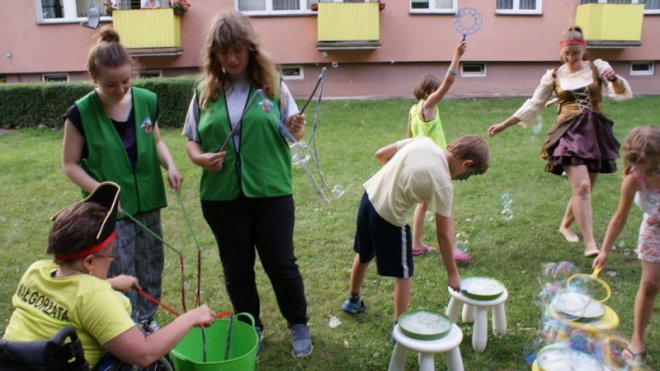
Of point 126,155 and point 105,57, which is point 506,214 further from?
point 105,57

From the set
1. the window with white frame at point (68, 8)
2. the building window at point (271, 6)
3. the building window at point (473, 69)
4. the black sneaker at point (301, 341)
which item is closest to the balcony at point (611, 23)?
the building window at point (473, 69)

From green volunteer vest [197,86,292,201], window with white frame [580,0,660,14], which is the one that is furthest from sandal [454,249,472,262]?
window with white frame [580,0,660,14]

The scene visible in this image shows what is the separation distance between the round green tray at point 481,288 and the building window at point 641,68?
1245 centimetres

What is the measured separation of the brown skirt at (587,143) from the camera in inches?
162

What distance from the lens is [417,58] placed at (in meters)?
12.6

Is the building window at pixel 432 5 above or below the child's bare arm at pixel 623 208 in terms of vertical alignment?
above

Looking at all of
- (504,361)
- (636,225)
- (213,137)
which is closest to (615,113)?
(636,225)

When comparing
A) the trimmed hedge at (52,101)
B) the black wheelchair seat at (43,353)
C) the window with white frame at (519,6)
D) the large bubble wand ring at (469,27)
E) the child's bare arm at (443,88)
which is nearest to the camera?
the black wheelchair seat at (43,353)

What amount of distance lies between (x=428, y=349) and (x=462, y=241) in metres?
2.13

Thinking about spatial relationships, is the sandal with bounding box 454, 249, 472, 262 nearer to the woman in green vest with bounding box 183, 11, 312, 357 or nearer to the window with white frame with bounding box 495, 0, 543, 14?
the woman in green vest with bounding box 183, 11, 312, 357

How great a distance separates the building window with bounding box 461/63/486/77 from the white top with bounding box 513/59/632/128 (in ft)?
29.5

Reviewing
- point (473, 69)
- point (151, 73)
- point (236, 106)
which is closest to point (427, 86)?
point (236, 106)

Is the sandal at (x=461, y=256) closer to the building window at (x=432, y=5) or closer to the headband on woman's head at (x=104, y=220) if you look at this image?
the headband on woman's head at (x=104, y=220)

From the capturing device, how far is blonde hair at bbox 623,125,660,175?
2520 mm
